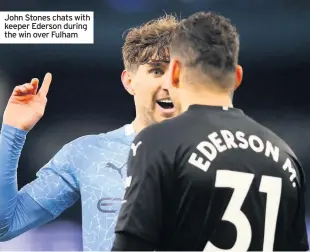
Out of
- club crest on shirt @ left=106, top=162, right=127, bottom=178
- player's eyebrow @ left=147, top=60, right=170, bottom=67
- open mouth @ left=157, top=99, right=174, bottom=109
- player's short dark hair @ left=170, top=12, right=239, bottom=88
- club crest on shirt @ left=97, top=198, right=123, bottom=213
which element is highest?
player's eyebrow @ left=147, top=60, right=170, bottom=67

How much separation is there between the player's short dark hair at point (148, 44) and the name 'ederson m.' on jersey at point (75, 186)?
0.22 metres

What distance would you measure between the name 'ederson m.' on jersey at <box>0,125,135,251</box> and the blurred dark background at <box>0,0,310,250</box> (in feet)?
1.44

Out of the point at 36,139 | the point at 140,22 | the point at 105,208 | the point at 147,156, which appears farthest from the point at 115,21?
the point at 147,156

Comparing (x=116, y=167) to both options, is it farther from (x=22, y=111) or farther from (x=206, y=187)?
(x=206, y=187)

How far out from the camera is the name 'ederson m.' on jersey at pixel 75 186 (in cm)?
162

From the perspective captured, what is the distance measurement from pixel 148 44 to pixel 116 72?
53 cm

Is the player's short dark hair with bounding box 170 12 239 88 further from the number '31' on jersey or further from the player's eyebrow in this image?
the player's eyebrow

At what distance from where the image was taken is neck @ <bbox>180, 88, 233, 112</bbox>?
102 centimetres

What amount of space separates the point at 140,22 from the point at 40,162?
663 millimetres

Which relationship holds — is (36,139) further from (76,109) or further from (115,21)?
(115,21)

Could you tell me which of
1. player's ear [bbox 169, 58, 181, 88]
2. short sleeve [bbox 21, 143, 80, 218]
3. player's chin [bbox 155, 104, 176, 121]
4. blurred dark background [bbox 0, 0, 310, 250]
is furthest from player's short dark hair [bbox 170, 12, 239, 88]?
blurred dark background [bbox 0, 0, 310, 250]

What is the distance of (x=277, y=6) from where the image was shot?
7.34 feet

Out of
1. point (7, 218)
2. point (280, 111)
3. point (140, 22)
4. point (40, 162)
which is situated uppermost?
point (140, 22)

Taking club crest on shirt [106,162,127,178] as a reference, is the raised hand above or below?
above
